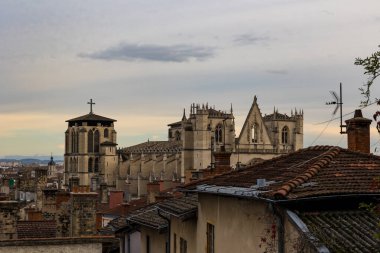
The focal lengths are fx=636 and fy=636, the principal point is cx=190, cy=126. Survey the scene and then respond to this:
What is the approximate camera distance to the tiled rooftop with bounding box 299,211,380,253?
8414mm

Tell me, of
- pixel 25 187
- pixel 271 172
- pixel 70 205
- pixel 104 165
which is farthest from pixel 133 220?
pixel 104 165

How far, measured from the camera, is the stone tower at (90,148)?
12606cm

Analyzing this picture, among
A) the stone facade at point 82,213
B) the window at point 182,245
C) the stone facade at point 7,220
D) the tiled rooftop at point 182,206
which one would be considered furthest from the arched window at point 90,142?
the window at point 182,245

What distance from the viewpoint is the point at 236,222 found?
1102 centimetres

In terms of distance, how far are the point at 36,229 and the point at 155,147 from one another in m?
94.5

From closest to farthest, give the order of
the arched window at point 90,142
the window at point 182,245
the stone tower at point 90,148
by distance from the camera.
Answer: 1. the window at point 182,245
2. the stone tower at point 90,148
3. the arched window at point 90,142

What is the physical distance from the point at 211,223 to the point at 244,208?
1.99 metres

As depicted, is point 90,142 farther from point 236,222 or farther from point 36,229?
point 236,222

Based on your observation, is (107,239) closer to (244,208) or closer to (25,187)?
(244,208)

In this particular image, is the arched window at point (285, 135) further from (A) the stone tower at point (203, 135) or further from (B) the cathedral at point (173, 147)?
(A) the stone tower at point (203, 135)

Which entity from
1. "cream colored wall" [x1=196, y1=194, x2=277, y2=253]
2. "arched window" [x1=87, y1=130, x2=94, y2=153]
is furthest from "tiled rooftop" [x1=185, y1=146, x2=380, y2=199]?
"arched window" [x1=87, y1=130, x2=94, y2=153]

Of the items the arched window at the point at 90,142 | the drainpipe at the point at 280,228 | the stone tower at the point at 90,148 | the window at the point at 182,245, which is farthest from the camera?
the arched window at the point at 90,142

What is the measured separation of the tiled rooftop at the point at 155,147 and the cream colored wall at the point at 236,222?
95916mm

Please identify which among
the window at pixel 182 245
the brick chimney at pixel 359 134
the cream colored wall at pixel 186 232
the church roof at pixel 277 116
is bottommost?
the window at pixel 182 245
